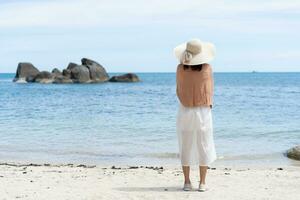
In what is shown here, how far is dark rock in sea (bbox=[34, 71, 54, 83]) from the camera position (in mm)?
92312

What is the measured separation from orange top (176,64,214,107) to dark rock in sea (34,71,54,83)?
85068 millimetres

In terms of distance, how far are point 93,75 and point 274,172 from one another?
7963 centimetres

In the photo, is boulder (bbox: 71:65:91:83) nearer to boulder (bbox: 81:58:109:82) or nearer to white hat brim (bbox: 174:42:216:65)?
boulder (bbox: 81:58:109:82)

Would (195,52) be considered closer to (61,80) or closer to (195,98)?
(195,98)

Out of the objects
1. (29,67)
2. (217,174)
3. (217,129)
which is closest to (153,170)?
(217,174)

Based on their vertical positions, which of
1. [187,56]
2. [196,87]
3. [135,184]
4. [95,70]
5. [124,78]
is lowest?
[124,78]

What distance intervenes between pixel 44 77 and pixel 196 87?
87.5 metres

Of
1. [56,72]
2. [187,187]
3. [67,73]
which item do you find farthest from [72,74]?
[187,187]

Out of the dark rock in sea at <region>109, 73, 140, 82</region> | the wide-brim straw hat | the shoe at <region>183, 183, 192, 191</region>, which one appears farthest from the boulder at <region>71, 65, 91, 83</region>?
the wide-brim straw hat

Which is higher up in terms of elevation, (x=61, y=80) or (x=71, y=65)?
(x=71, y=65)

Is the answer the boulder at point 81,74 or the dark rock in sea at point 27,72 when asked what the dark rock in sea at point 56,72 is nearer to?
→ the dark rock in sea at point 27,72

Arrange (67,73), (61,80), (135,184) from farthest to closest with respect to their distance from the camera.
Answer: (67,73)
(61,80)
(135,184)

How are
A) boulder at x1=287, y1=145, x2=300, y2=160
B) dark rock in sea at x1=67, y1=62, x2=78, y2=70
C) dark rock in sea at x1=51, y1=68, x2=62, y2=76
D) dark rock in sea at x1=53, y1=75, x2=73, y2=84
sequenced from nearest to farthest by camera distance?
boulder at x1=287, y1=145, x2=300, y2=160
dark rock in sea at x1=67, y1=62, x2=78, y2=70
dark rock in sea at x1=53, y1=75, x2=73, y2=84
dark rock in sea at x1=51, y1=68, x2=62, y2=76

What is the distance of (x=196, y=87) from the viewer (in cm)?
796
